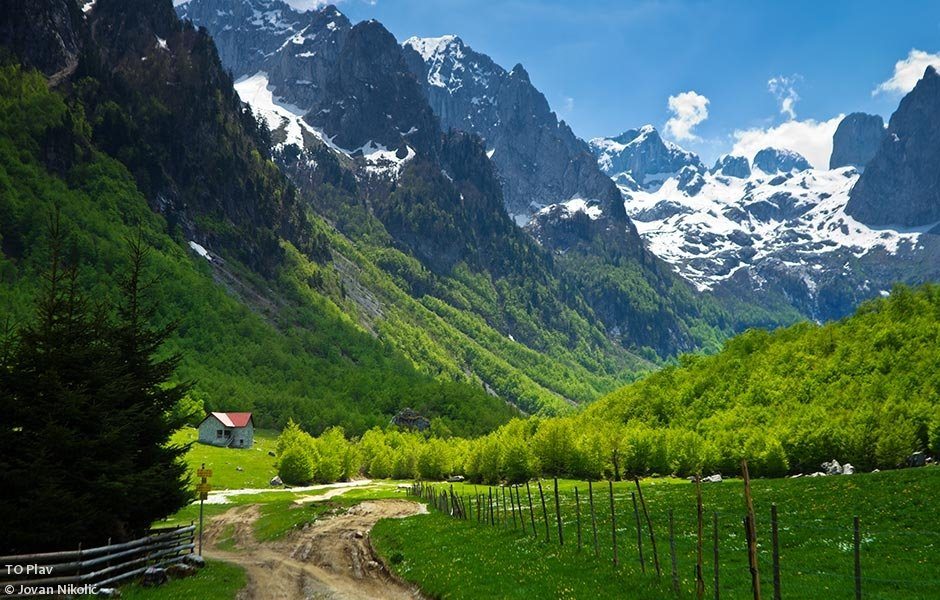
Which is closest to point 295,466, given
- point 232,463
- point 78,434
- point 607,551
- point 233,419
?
point 232,463

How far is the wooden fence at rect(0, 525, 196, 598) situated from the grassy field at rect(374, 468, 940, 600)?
12887 mm

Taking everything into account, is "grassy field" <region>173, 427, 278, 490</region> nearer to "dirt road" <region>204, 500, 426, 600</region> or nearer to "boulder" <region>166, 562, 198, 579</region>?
"dirt road" <region>204, 500, 426, 600</region>

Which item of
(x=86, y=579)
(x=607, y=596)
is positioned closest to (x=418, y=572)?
(x=607, y=596)

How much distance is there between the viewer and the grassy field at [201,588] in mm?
28334

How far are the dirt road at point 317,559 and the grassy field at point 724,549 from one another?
1.57 metres

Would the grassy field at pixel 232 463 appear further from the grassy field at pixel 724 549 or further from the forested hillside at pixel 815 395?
the forested hillside at pixel 815 395

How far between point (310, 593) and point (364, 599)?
11.8ft

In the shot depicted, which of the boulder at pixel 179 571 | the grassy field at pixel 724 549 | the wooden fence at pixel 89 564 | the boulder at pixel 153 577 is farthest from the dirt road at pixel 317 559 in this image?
the wooden fence at pixel 89 564

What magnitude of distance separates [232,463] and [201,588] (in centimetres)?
10240

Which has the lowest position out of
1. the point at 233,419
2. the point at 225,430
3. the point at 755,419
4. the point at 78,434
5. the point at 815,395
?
the point at 755,419

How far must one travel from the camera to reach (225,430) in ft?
502

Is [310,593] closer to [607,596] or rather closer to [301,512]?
[607,596]

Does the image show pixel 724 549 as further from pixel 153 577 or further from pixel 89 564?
pixel 89 564

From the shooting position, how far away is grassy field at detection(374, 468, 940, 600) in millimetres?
24125
